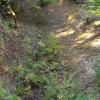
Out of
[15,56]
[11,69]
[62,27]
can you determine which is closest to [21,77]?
[11,69]

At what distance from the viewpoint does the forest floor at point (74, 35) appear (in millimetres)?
11618

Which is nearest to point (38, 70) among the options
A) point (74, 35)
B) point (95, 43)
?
point (95, 43)

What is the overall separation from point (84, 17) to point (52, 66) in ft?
16.3

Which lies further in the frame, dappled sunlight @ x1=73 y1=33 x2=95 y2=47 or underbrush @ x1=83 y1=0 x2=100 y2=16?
underbrush @ x1=83 y1=0 x2=100 y2=16

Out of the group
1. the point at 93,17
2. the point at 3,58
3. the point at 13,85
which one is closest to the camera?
the point at 13,85

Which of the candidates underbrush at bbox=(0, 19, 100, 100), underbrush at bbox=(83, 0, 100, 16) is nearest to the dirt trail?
underbrush at bbox=(0, 19, 100, 100)

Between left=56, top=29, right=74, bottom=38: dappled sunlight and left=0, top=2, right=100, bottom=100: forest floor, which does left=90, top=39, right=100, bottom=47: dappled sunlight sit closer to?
left=0, top=2, right=100, bottom=100: forest floor

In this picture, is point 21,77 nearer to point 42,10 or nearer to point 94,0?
point 42,10

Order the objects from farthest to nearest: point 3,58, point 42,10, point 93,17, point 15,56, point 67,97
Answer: point 42,10
point 93,17
point 15,56
point 3,58
point 67,97

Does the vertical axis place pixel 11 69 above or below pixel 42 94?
above

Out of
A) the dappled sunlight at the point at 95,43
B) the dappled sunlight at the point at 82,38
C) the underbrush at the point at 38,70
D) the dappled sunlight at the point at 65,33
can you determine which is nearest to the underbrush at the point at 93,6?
the dappled sunlight at the point at 65,33

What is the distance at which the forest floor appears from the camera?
38.1ft

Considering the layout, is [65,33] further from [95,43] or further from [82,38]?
[95,43]

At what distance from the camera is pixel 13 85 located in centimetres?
977
